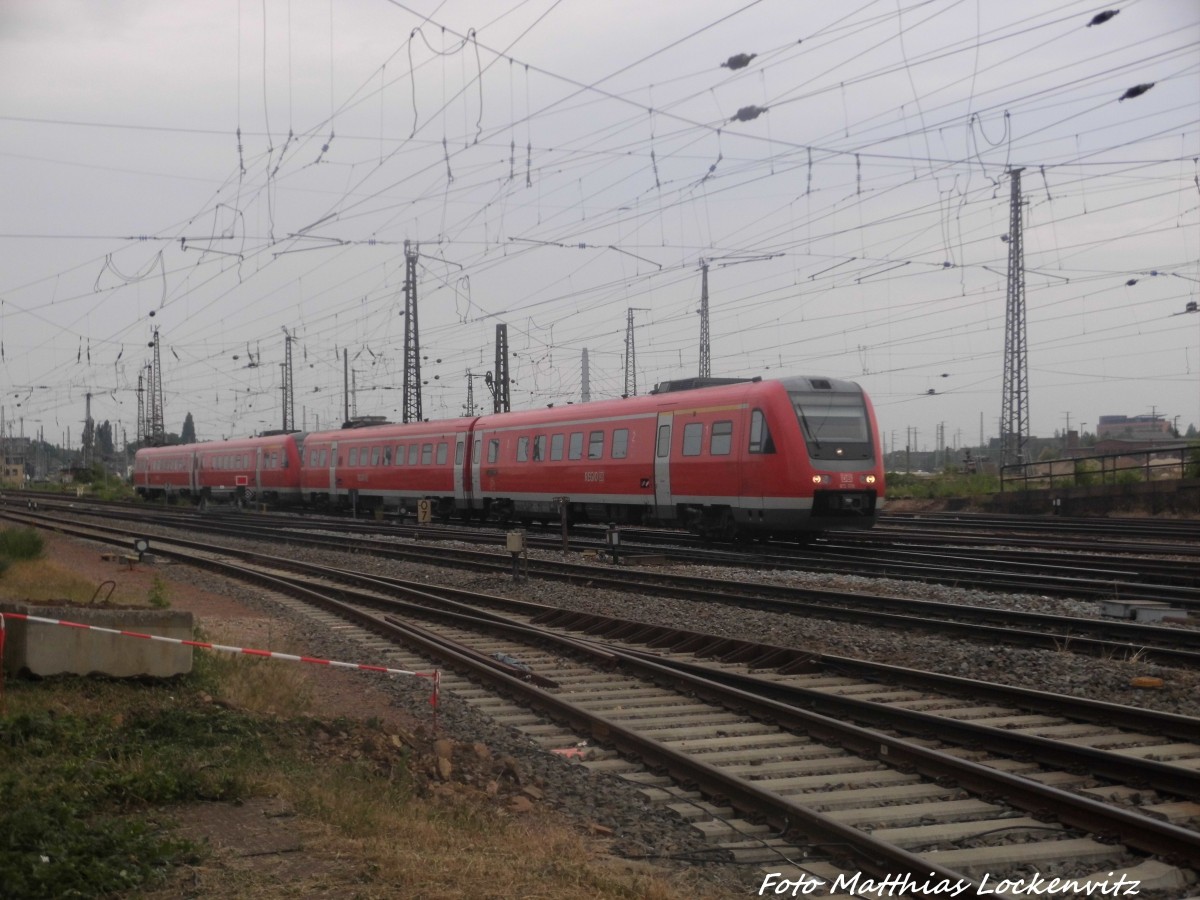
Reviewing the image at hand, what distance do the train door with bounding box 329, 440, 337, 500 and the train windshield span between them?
26324 mm

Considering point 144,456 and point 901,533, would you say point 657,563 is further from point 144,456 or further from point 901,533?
point 144,456

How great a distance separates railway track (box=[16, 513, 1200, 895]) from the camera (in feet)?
18.6

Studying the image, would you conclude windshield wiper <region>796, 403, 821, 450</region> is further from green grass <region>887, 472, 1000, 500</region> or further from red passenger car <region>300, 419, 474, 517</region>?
green grass <region>887, 472, 1000, 500</region>

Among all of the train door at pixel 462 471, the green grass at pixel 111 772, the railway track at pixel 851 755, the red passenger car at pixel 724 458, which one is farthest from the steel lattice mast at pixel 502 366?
the green grass at pixel 111 772

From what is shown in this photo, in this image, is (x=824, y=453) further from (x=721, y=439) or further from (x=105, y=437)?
(x=105, y=437)

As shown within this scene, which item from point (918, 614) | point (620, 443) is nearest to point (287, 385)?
point (620, 443)

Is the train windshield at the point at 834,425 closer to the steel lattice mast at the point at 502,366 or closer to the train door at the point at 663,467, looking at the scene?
the train door at the point at 663,467

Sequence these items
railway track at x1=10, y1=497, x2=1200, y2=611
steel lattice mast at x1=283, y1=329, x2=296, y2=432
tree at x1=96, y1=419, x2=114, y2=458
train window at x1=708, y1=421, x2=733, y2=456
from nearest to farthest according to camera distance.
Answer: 1. railway track at x1=10, y1=497, x2=1200, y2=611
2. train window at x1=708, y1=421, x2=733, y2=456
3. steel lattice mast at x1=283, y1=329, x2=296, y2=432
4. tree at x1=96, y1=419, x2=114, y2=458

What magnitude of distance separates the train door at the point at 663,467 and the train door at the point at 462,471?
10040mm

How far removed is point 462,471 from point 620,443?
9.00m

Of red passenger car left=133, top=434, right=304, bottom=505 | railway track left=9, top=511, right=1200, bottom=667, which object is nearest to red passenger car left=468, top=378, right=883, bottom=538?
railway track left=9, top=511, right=1200, bottom=667

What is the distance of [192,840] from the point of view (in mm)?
5516

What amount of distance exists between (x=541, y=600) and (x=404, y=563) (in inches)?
304

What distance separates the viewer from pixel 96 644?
8.66 m
